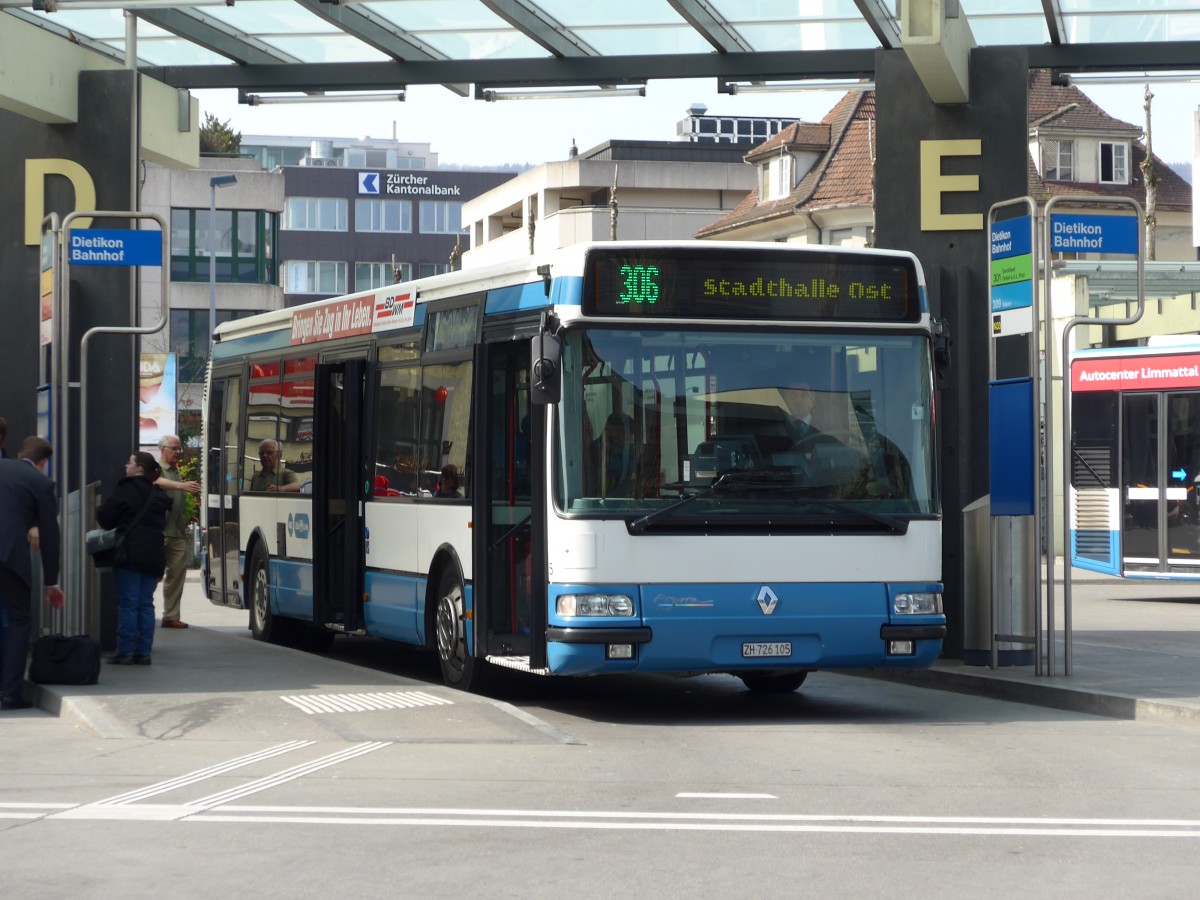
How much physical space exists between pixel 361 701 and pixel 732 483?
2915 mm

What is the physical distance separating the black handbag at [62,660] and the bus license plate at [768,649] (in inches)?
176

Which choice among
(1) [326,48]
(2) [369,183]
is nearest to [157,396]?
(1) [326,48]

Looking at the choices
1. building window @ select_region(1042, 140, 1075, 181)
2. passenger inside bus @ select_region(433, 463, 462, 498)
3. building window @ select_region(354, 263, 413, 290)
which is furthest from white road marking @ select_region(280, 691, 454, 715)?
building window @ select_region(354, 263, 413, 290)

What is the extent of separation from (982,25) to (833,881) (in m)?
10.2

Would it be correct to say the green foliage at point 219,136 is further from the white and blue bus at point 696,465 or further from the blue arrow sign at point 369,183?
the white and blue bus at point 696,465

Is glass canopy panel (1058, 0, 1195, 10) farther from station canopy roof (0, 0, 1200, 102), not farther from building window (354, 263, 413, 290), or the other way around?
building window (354, 263, 413, 290)

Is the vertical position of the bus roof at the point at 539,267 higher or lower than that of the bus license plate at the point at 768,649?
higher

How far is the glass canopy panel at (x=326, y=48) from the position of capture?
619 inches

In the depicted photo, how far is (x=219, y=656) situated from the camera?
1539 cm

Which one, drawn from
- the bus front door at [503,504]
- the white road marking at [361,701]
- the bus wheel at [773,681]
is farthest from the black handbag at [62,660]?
the bus wheel at [773,681]

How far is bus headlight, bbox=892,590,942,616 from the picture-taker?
38.8ft

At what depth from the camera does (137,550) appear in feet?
46.2

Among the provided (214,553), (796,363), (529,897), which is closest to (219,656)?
(214,553)

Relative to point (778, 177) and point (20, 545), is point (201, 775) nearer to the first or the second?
point (20, 545)
